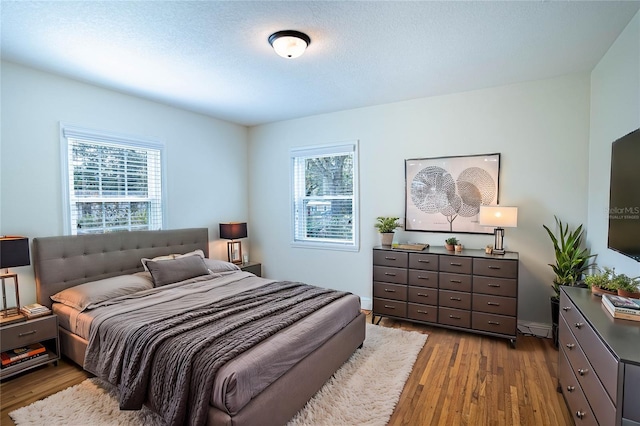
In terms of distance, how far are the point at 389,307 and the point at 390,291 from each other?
192mm

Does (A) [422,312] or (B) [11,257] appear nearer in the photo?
(B) [11,257]

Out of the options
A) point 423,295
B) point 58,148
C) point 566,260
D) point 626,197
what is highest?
point 58,148

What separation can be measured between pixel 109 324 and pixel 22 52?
2.36 meters

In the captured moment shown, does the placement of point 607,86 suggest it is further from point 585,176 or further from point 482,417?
point 482,417

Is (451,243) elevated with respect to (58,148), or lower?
lower

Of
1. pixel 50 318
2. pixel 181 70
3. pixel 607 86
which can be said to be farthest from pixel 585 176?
pixel 50 318

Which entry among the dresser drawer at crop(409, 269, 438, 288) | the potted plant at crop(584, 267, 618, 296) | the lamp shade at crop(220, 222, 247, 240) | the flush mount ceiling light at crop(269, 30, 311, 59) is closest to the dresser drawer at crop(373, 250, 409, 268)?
the dresser drawer at crop(409, 269, 438, 288)

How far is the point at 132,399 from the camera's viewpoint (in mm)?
1950

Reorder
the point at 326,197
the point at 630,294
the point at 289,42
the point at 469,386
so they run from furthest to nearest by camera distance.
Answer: the point at 326,197, the point at 469,386, the point at 289,42, the point at 630,294

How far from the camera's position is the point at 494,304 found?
314 cm

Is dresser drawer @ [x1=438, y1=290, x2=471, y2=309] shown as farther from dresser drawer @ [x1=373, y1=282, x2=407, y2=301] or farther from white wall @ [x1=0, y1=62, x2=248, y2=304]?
white wall @ [x1=0, y1=62, x2=248, y2=304]

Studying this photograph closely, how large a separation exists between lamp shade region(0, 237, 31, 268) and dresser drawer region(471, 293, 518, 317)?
415 centimetres

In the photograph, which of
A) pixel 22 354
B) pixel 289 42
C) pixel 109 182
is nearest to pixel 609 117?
pixel 289 42

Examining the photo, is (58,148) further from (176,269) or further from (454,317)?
(454,317)
